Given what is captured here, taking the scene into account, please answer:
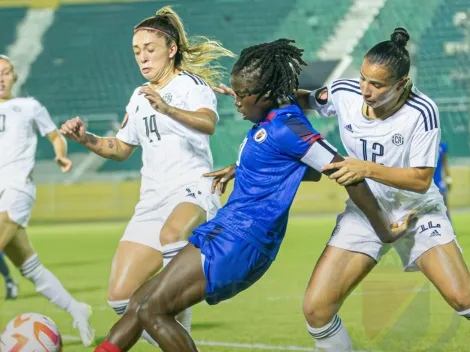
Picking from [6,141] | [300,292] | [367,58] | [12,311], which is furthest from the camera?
[300,292]

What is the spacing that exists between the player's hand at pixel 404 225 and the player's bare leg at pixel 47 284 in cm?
250

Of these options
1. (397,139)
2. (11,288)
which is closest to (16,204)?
(11,288)

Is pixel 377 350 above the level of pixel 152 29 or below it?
below

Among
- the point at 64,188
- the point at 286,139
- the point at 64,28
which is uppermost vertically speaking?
the point at 286,139

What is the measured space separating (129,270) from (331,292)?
124cm

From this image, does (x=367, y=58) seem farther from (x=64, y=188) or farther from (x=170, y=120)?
(x=64, y=188)

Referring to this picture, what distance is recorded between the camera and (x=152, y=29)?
17.5 ft

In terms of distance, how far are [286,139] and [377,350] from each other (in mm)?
2345

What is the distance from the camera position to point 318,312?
446cm

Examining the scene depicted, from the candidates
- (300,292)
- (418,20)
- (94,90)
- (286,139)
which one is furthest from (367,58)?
(94,90)

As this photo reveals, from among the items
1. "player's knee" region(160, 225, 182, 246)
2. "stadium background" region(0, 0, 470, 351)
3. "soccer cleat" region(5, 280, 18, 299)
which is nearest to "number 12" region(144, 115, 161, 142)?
"player's knee" region(160, 225, 182, 246)

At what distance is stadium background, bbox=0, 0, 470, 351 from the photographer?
55.5 feet

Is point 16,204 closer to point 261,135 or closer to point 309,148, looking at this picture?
point 261,135

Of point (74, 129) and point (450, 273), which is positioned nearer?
point (450, 273)
